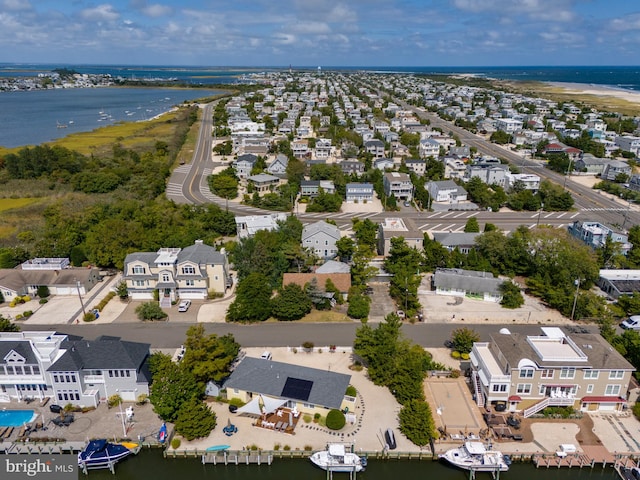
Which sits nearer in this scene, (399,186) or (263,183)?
(399,186)

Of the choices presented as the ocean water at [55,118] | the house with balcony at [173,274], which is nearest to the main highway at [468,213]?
the house with balcony at [173,274]

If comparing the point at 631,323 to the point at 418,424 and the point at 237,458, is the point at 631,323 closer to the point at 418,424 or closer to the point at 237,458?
the point at 418,424

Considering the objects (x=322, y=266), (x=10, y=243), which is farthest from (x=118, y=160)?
(x=322, y=266)

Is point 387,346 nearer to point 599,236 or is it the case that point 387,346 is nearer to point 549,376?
point 549,376

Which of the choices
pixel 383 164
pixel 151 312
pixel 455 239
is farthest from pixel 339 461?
pixel 383 164

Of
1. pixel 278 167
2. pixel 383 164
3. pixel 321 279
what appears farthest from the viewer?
pixel 383 164

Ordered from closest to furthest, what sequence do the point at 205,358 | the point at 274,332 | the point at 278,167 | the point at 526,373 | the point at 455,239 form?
the point at 526,373, the point at 205,358, the point at 274,332, the point at 455,239, the point at 278,167

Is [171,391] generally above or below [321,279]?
below

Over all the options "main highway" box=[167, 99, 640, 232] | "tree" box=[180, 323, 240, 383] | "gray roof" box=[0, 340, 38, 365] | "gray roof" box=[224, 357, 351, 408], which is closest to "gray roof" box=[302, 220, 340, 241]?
"main highway" box=[167, 99, 640, 232]
